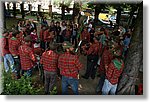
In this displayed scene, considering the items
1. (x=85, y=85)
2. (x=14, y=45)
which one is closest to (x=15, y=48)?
(x=14, y=45)

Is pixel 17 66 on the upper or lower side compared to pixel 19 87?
upper

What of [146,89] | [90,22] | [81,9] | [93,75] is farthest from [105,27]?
[146,89]

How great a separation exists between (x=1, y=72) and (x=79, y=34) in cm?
210

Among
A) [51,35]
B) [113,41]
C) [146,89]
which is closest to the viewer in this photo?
[146,89]

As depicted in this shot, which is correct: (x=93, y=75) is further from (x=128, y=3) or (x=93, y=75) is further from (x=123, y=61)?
(x=128, y=3)

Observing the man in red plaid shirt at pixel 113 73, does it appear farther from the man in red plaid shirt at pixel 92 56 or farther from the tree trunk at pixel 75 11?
the tree trunk at pixel 75 11

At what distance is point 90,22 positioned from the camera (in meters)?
7.05

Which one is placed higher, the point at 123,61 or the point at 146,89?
the point at 123,61

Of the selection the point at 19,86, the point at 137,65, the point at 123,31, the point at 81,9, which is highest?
the point at 81,9

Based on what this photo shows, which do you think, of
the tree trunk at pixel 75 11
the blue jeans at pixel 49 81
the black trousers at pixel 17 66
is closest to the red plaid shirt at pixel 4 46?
the black trousers at pixel 17 66

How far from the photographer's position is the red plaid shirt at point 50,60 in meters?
5.73

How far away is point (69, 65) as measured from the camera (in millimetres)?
5703

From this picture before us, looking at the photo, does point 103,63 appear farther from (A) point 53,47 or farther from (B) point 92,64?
(A) point 53,47

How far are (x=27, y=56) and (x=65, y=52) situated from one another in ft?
2.84
